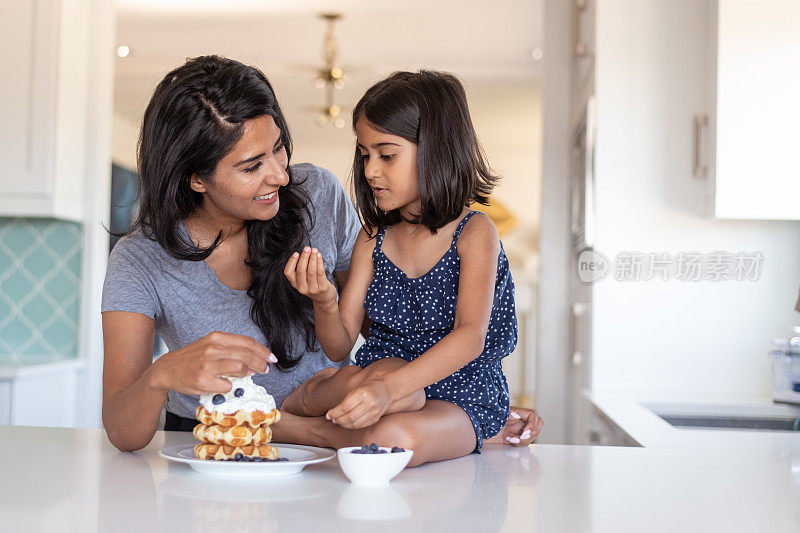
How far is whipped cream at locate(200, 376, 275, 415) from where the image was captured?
1.04m

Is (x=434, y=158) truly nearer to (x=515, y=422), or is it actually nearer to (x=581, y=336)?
(x=515, y=422)

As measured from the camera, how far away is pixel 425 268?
1445mm

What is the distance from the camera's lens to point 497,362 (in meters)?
1.44

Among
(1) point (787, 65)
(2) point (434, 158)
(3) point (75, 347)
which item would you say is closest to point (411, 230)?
(2) point (434, 158)

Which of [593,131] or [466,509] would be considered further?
[593,131]

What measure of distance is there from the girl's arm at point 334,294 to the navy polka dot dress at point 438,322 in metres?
0.04

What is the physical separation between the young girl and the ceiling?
3.81 meters

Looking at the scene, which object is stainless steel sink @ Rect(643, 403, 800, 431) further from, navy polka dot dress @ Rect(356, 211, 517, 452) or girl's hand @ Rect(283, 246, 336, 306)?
girl's hand @ Rect(283, 246, 336, 306)

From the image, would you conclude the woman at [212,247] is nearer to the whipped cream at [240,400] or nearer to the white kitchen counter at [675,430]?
the whipped cream at [240,400]

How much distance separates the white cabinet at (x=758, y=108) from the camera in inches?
98.8

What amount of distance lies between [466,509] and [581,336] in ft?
7.81

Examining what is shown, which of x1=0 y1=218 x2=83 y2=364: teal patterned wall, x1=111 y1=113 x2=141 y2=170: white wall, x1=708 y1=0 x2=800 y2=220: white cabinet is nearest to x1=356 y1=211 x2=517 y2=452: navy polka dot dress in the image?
x1=708 y1=0 x2=800 y2=220: white cabinet

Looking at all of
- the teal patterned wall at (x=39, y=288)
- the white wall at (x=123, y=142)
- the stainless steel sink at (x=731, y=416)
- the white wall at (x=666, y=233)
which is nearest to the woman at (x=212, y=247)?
the stainless steel sink at (x=731, y=416)

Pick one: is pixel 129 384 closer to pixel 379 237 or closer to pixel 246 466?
pixel 246 466
